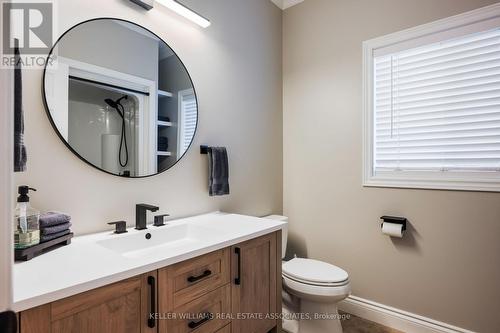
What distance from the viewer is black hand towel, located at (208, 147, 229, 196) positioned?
1.79 m

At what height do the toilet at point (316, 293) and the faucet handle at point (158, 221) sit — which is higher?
the faucet handle at point (158, 221)

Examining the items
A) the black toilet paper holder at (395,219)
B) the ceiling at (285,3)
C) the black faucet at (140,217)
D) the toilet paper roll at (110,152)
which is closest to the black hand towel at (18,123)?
the toilet paper roll at (110,152)

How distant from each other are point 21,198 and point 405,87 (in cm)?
234

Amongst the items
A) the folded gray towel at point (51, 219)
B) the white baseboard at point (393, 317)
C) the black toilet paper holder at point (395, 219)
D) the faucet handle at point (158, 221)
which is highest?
the folded gray towel at point (51, 219)

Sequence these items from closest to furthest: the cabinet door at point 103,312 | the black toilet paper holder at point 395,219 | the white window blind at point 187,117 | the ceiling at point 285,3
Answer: the cabinet door at point 103,312 < the white window blind at point 187,117 < the black toilet paper holder at point 395,219 < the ceiling at point 285,3

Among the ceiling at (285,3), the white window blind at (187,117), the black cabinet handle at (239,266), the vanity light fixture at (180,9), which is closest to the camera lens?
the black cabinet handle at (239,266)

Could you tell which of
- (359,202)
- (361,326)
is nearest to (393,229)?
(359,202)

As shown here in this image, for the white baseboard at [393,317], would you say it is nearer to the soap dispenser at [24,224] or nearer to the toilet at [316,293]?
the toilet at [316,293]

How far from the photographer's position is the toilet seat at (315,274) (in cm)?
168

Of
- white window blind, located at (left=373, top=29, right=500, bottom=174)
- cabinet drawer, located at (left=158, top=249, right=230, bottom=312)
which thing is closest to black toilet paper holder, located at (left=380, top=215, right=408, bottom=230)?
white window blind, located at (left=373, top=29, right=500, bottom=174)

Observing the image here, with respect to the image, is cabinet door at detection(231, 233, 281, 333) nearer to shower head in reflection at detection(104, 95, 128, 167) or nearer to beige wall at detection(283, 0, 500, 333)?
shower head in reflection at detection(104, 95, 128, 167)

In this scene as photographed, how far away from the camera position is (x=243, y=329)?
1.33 meters

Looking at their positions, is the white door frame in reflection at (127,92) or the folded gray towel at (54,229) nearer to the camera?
the folded gray towel at (54,229)

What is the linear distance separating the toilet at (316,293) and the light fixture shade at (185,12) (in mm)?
1783
